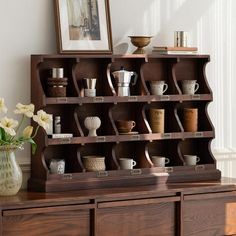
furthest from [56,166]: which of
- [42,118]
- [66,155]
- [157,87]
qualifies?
[157,87]

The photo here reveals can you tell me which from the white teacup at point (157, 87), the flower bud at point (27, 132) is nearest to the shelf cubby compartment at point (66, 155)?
the flower bud at point (27, 132)

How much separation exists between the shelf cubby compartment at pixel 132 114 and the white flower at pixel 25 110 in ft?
2.23

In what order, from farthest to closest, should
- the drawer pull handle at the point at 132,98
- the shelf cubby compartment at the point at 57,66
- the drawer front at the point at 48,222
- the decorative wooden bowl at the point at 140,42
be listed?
the decorative wooden bowl at the point at 140,42
the drawer pull handle at the point at 132,98
the shelf cubby compartment at the point at 57,66
the drawer front at the point at 48,222

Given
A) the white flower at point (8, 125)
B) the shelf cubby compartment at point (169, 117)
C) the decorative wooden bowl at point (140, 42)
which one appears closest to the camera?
the white flower at point (8, 125)

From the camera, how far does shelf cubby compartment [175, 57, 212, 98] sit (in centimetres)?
534

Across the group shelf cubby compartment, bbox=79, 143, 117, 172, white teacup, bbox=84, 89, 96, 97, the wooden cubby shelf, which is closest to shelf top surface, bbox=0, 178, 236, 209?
the wooden cubby shelf

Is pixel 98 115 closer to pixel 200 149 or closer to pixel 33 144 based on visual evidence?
pixel 33 144

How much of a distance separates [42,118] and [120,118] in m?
0.73

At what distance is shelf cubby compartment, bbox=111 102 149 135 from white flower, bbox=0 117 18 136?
80cm

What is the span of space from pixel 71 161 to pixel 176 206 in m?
0.71

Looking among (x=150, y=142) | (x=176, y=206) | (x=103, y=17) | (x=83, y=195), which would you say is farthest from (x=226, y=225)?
(x=103, y=17)

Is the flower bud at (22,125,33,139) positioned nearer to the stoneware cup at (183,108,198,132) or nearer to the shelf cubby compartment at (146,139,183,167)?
the shelf cubby compartment at (146,139,183,167)

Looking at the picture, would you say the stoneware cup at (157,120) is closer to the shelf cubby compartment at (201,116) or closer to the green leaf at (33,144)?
the shelf cubby compartment at (201,116)

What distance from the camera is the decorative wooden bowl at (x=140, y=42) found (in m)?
5.09
